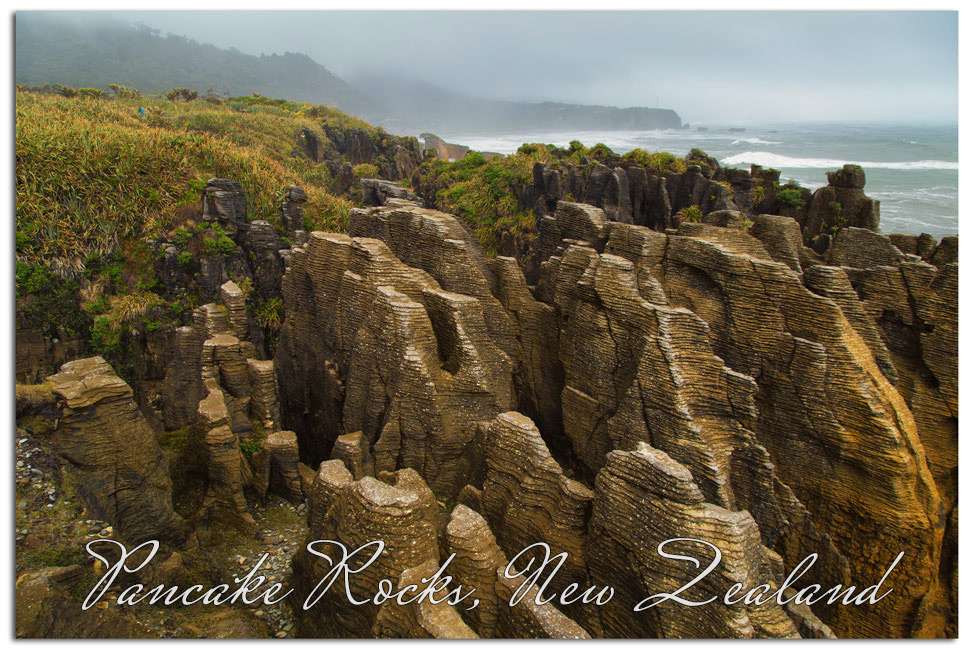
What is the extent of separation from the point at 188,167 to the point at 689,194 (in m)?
25.0

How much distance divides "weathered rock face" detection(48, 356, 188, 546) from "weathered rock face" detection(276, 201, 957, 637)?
10.0 ft

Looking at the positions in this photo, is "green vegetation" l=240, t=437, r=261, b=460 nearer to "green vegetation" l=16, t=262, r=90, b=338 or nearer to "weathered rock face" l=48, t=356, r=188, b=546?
"weathered rock face" l=48, t=356, r=188, b=546

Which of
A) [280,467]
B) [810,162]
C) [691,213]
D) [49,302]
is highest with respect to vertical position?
[810,162]

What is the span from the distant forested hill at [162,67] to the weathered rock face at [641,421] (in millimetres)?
38429

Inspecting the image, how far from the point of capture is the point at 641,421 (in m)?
8.88

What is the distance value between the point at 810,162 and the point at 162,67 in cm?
12466

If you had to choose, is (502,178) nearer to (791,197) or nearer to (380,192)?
(791,197)

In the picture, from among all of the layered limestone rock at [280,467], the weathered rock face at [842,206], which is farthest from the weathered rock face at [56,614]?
the weathered rock face at [842,206]

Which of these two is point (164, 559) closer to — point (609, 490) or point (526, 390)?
point (609, 490)

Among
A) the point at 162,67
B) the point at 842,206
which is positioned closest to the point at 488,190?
the point at 842,206

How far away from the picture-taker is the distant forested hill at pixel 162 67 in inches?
2573

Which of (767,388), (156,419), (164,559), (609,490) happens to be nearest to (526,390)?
(767,388)

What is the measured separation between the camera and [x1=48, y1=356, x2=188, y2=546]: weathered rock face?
8195mm

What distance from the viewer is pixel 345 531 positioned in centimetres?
717
